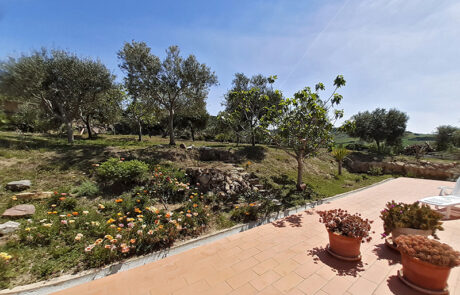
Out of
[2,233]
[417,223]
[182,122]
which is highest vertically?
[182,122]

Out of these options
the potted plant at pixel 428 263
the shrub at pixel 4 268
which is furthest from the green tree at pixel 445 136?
the shrub at pixel 4 268

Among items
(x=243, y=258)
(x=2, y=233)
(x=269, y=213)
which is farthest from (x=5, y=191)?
(x=269, y=213)

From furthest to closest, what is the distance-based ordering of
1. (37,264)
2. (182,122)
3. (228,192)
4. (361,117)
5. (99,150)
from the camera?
(182,122), (361,117), (99,150), (228,192), (37,264)

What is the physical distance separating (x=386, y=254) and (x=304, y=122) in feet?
18.5

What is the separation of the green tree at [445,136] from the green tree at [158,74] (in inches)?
1294

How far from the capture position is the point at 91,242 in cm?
399

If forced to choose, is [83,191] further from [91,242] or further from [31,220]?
[91,242]

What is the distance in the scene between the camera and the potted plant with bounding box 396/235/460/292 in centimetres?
270

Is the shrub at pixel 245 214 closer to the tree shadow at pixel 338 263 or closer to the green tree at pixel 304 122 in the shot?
the tree shadow at pixel 338 263

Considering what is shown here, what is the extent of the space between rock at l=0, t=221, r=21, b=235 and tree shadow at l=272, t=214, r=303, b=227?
697 centimetres

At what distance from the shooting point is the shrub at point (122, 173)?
6.78m

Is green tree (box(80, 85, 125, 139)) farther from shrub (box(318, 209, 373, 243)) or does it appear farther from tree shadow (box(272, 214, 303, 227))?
shrub (box(318, 209, 373, 243))

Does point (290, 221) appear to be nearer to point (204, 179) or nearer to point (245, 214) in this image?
point (245, 214)

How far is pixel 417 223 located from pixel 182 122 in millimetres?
31457
